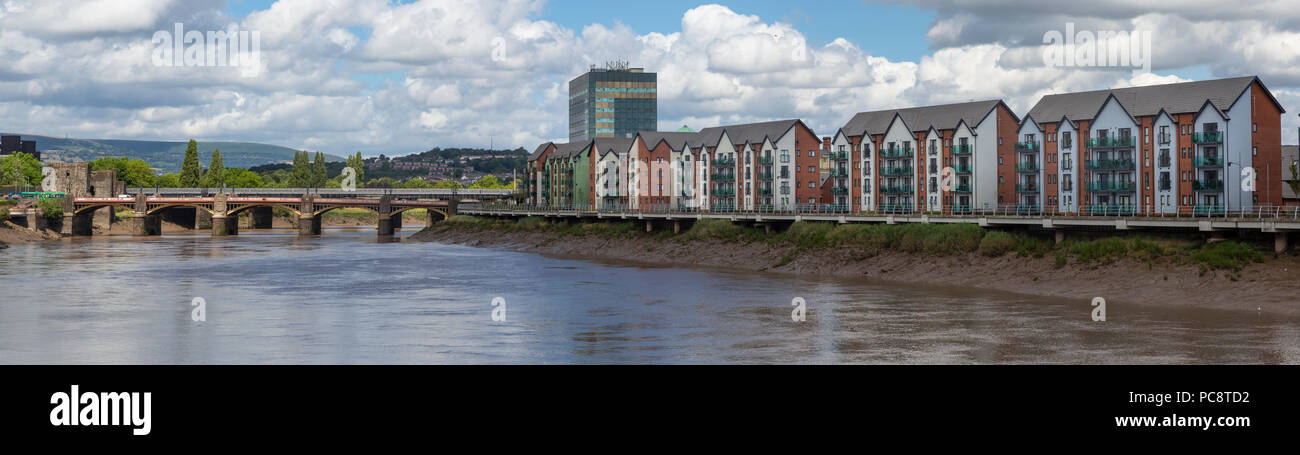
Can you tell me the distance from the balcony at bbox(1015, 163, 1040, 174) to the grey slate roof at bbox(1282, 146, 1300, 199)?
18824mm

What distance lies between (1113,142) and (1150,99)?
4.33 m

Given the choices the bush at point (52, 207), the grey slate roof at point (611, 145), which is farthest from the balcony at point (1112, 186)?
the bush at point (52, 207)

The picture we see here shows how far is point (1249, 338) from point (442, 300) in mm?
36852

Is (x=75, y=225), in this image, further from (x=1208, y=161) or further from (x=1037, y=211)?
(x=1208, y=161)

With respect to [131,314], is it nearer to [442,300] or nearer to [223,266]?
[442,300]

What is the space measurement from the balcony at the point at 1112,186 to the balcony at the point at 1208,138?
21.3 feet

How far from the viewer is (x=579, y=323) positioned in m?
46.8

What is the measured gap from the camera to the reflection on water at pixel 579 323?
36656 millimetres

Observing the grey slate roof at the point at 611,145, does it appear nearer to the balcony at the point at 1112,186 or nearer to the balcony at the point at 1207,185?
the balcony at the point at 1112,186

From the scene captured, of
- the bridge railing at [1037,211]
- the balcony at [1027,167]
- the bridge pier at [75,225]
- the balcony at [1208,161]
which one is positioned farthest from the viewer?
the bridge pier at [75,225]

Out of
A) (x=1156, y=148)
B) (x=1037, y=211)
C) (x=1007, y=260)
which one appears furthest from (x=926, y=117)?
(x=1007, y=260)

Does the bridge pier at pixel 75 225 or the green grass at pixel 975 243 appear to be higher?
the bridge pier at pixel 75 225

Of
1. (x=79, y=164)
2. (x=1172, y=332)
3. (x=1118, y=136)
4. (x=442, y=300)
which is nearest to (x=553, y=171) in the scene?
(x=79, y=164)
